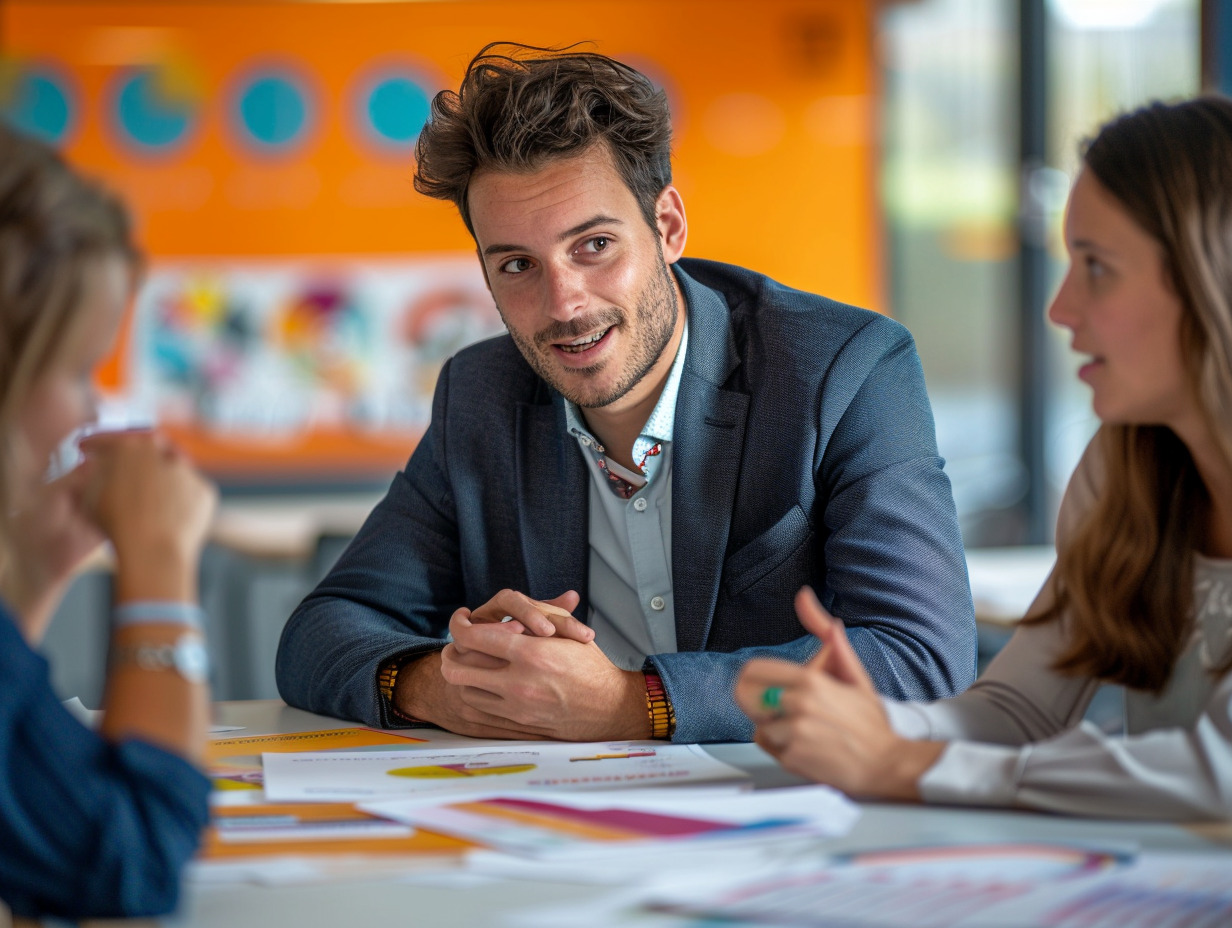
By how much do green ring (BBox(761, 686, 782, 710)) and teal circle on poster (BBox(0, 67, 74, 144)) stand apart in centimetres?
439

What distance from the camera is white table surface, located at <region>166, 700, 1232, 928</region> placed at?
0.92 metres

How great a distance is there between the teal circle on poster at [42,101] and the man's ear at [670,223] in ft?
11.7

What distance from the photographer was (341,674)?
168 cm

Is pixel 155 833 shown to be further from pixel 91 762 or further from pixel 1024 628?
pixel 1024 628

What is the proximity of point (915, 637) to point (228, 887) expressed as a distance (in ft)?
2.97

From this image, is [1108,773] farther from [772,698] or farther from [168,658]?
[168,658]

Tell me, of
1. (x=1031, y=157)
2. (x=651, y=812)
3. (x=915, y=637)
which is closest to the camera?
(x=651, y=812)

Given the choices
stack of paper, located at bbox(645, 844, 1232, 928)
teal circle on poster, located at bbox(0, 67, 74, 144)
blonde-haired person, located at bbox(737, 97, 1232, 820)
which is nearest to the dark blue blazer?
blonde-haired person, located at bbox(737, 97, 1232, 820)

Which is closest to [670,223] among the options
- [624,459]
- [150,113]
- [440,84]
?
[624,459]

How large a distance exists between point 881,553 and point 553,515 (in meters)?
0.50

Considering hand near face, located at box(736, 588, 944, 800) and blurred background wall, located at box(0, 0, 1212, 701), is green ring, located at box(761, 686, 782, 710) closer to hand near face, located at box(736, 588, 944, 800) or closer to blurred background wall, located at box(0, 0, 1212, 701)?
hand near face, located at box(736, 588, 944, 800)

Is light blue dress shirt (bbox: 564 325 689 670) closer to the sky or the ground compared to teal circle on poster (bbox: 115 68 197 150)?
closer to the ground

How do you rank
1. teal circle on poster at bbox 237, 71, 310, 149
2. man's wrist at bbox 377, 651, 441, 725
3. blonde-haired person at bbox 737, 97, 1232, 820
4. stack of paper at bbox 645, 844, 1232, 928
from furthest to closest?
teal circle on poster at bbox 237, 71, 310, 149 < man's wrist at bbox 377, 651, 441, 725 < blonde-haired person at bbox 737, 97, 1232, 820 < stack of paper at bbox 645, 844, 1232, 928

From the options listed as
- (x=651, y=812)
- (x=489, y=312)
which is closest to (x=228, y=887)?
(x=651, y=812)
